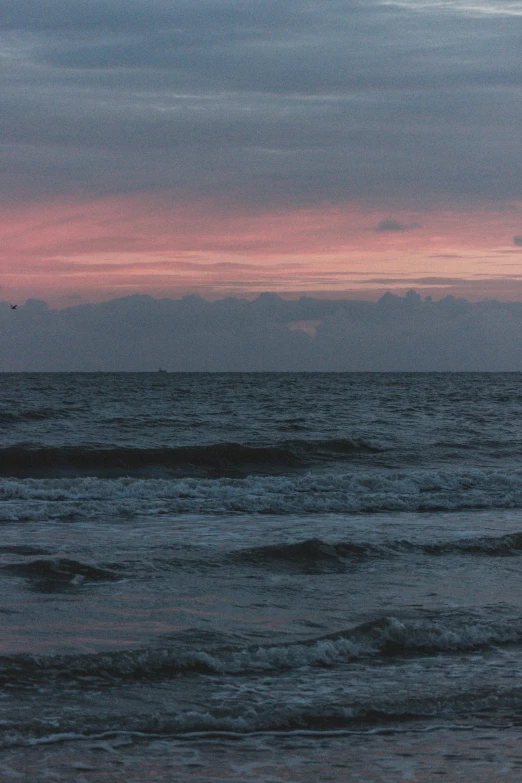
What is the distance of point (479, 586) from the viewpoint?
10.2 metres

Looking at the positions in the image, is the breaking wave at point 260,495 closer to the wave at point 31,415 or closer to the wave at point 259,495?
the wave at point 259,495

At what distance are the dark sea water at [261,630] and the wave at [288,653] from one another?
2 cm

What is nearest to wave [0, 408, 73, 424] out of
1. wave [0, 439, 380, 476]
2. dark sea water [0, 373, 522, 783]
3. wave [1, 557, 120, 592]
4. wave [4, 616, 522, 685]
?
wave [0, 439, 380, 476]

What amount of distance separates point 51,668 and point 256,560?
4.69 m

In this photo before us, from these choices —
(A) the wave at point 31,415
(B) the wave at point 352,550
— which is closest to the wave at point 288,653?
(B) the wave at point 352,550

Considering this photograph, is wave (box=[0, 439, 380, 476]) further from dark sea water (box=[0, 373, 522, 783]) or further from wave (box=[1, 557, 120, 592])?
wave (box=[1, 557, 120, 592])

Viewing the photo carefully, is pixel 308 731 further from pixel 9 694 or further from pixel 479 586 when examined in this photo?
pixel 479 586

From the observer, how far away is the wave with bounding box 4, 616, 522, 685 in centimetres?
695

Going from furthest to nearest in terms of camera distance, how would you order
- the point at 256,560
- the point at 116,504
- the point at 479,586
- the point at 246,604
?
the point at 116,504 → the point at 256,560 → the point at 479,586 → the point at 246,604

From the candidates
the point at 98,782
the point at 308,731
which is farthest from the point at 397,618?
the point at 98,782

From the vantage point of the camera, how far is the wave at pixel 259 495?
15.7 metres

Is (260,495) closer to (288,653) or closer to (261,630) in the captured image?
(261,630)

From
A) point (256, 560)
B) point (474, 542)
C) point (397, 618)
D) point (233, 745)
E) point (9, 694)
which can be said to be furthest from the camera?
point (474, 542)

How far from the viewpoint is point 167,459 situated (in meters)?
24.0
